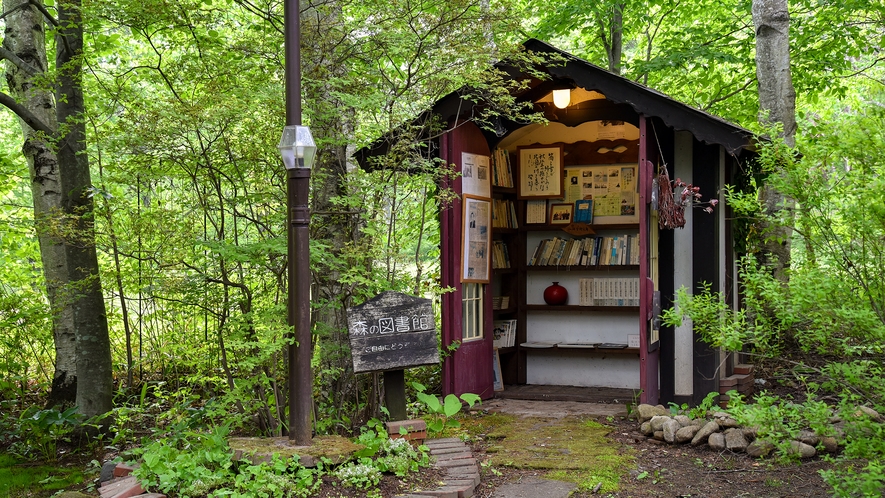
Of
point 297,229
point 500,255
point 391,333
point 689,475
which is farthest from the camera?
Answer: point 500,255

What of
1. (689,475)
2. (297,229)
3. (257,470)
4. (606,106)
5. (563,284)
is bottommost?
(689,475)

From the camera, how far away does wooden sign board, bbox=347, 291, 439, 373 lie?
5.04 meters

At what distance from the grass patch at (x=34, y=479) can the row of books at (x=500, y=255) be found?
433cm

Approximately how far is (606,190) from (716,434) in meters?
3.29

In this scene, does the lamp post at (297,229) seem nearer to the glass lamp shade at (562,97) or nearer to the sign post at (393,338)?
the sign post at (393,338)

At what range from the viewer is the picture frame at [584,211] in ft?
26.9

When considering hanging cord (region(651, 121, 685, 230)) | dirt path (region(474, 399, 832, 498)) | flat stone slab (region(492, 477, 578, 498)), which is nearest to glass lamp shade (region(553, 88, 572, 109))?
hanging cord (region(651, 121, 685, 230))

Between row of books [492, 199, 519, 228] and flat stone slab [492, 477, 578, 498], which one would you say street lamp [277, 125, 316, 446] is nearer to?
flat stone slab [492, 477, 578, 498]

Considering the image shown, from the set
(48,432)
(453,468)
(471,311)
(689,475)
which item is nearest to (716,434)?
(689,475)

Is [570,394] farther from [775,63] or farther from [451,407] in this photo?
[775,63]

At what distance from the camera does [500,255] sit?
825 cm

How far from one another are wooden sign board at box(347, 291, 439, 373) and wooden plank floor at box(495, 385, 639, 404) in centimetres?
276

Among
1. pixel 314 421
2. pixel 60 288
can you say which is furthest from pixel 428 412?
pixel 60 288

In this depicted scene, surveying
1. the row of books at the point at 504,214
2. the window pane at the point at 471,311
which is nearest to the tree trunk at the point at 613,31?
the row of books at the point at 504,214
